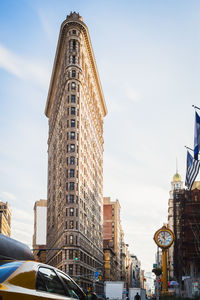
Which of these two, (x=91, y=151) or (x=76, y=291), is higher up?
(x=91, y=151)

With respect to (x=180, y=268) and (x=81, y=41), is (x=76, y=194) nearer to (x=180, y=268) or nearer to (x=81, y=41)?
(x=180, y=268)

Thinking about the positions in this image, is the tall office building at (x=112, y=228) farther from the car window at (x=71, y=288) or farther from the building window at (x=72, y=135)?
the car window at (x=71, y=288)

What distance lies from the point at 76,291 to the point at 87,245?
104031 mm

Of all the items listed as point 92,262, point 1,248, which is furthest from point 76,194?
point 1,248

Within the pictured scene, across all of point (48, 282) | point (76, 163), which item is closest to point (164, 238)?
point (48, 282)

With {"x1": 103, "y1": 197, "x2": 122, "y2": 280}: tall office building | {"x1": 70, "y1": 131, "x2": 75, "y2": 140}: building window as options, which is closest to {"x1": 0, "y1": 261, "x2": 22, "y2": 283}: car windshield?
{"x1": 70, "y1": 131, "x2": 75, "y2": 140}: building window

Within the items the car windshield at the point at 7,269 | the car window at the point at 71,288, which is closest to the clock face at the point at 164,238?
the car window at the point at 71,288

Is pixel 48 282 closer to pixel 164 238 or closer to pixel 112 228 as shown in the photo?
pixel 164 238

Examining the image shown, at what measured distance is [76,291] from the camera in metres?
7.68

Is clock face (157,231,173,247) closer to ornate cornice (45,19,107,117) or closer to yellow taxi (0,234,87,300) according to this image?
yellow taxi (0,234,87,300)

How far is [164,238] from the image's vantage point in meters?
32.2

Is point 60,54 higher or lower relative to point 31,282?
higher

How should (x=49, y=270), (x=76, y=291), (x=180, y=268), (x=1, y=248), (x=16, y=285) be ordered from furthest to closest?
(x=180, y=268), (x=1, y=248), (x=76, y=291), (x=49, y=270), (x=16, y=285)

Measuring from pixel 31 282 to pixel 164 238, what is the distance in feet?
89.8
